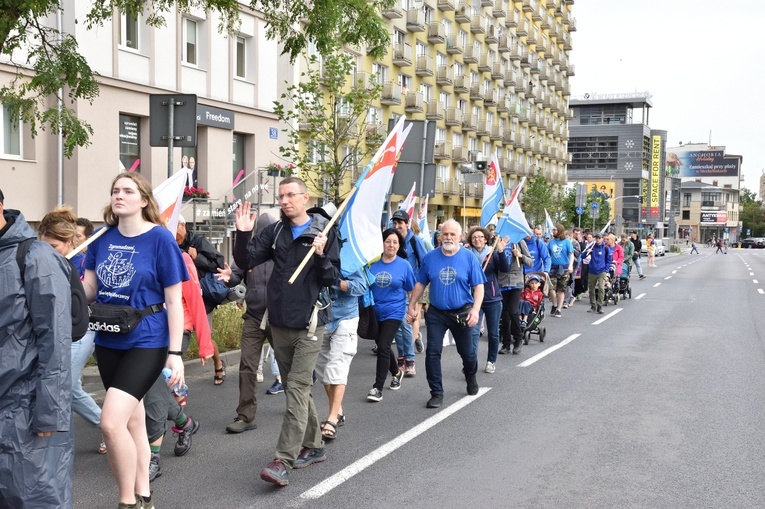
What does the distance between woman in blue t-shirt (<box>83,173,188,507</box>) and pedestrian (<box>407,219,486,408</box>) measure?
146 inches

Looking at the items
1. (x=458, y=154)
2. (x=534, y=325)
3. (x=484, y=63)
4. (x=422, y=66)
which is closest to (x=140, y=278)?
(x=534, y=325)

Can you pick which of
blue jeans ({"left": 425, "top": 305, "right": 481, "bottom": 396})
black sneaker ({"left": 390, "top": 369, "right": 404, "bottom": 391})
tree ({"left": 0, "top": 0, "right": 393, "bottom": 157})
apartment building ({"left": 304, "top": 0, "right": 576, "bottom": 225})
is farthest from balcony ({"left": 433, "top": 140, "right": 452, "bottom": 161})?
blue jeans ({"left": 425, "top": 305, "right": 481, "bottom": 396})

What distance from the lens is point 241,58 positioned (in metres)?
25.2

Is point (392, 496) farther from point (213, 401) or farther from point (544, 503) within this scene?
point (213, 401)

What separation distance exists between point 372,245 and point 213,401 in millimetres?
2606

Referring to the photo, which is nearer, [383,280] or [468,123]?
[383,280]

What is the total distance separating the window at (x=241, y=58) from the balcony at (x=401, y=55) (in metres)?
18.2

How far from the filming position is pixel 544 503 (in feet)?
16.3

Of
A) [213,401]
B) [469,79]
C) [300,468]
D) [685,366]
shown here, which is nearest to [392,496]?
[300,468]

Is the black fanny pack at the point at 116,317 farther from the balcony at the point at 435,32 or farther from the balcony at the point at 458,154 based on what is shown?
the balcony at the point at 458,154

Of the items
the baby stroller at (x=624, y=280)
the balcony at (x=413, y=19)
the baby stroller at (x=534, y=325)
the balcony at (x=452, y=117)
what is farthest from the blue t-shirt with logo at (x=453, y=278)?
the balcony at (x=452, y=117)

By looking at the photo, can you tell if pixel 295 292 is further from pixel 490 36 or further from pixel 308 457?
pixel 490 36

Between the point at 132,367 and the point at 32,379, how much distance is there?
924mm

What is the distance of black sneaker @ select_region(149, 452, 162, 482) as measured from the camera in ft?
17.4
